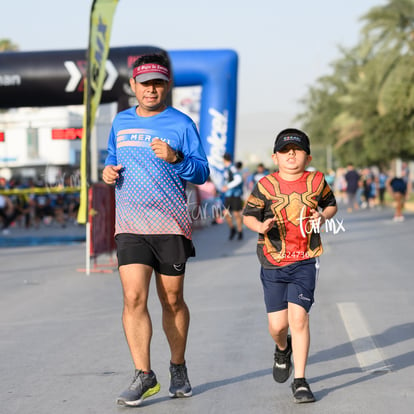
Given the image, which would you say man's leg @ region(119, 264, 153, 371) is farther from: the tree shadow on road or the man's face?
the tree shadow on road

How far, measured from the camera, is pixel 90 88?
45.7 feet

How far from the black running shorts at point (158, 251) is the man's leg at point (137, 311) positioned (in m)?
0.06

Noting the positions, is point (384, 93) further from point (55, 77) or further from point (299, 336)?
point (299, 336)

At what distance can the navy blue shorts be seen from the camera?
5555 mm

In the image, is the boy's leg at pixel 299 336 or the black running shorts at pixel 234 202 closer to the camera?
the boy's leg at pixel 299 336

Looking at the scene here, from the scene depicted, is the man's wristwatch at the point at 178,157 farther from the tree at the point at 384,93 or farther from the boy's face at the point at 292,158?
the tree at the point at 384,93

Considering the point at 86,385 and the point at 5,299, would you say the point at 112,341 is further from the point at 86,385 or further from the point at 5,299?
the point at 5,299

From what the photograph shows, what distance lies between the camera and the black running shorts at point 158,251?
547 centimetres

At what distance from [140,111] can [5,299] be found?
19.6 ft

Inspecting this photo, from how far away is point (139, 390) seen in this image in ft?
17.7

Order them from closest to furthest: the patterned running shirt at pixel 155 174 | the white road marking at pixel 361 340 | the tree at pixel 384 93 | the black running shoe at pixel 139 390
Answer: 1. the black running shoe at pixel 139 390
2. the patterned running shirt at pixel 155 174
3. the white road marking at pixel 361 340
4. the tree at pixel 384 93

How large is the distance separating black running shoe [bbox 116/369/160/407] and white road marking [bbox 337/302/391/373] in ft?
5.48

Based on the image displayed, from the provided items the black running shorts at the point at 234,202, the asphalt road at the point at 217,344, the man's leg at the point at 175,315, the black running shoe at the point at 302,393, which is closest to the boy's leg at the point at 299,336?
the black running shoe at the point at 302,393

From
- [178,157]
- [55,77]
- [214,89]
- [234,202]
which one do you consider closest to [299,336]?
[178,157]
